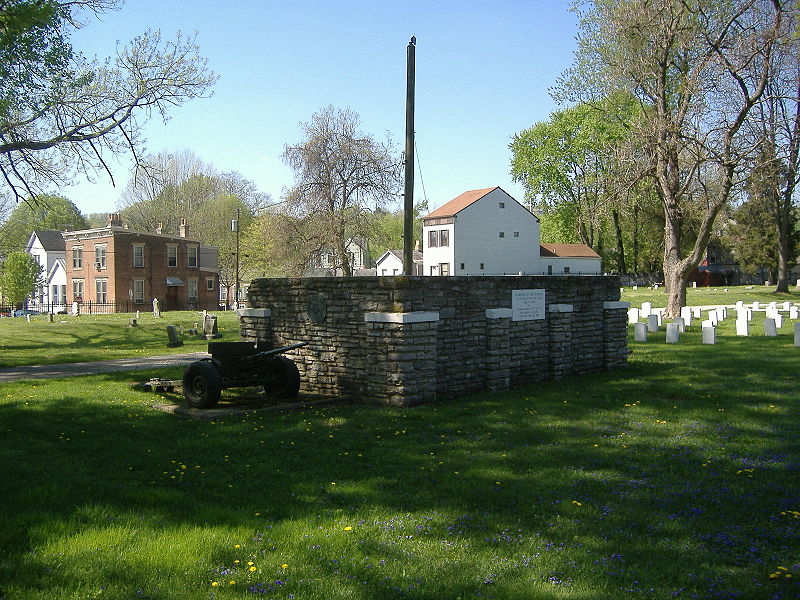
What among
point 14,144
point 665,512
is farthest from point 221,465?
point 14,144

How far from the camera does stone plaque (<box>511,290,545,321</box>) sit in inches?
483

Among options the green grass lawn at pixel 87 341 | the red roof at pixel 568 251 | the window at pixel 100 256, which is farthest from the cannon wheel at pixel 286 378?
the red roof at pixel 568 251

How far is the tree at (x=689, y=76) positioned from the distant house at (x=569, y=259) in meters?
34.3

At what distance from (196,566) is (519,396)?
7.66 metres

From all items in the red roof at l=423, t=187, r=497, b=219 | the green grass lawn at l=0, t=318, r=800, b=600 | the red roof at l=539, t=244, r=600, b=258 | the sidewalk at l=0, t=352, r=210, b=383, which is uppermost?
the red roof at l=423, t=187, r=497, b=219

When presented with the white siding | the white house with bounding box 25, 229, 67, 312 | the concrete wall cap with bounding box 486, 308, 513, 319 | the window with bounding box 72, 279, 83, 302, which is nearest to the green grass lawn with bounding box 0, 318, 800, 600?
the concrete wall cap with bounding box 486, 308, 513, 319

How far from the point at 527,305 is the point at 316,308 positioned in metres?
3.71

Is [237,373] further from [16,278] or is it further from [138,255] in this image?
[16,278]

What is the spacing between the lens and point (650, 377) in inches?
534

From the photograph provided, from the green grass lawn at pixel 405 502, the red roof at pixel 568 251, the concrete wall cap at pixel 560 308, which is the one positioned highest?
the red roof at pixel 568 251

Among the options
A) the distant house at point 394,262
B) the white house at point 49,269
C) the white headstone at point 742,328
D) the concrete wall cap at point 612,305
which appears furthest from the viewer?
the distant house at point 394,262

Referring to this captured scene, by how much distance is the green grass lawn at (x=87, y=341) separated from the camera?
1936 cm

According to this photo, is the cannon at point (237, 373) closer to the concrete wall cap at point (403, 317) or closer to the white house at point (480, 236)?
the concrete wall cap at point (403, 317)

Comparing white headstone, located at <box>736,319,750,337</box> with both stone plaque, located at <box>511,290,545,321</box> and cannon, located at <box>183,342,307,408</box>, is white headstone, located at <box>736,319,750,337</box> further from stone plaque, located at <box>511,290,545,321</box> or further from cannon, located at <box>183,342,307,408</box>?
cannon, located at <box>183,342,307,408</box>
